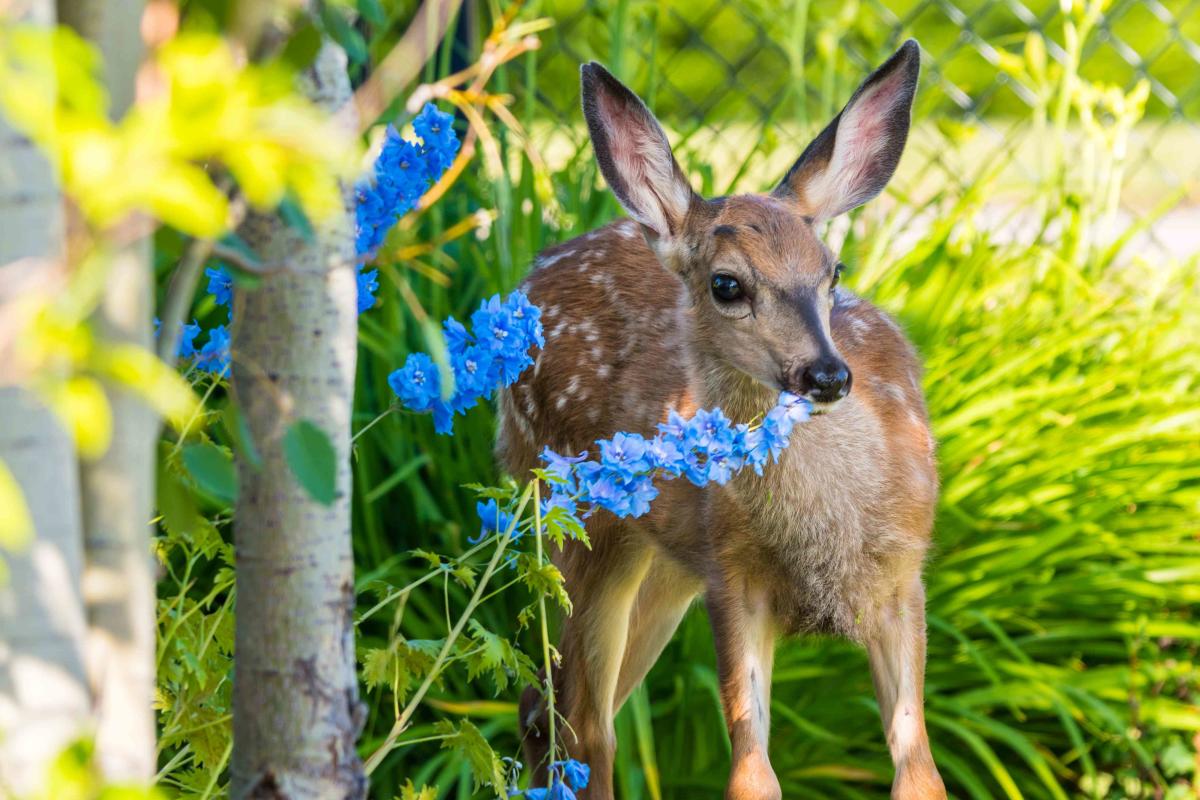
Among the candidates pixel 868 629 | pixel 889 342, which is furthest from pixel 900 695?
pixel 889 342

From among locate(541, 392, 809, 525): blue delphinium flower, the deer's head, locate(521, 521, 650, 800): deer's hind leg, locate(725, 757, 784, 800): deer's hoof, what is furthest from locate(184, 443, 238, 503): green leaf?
locate(521, 521, 650, 800): deer's hind leg

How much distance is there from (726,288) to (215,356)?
1128 millimetres

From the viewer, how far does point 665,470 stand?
1.92 metres

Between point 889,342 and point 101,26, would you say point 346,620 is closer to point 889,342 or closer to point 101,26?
point 101,26

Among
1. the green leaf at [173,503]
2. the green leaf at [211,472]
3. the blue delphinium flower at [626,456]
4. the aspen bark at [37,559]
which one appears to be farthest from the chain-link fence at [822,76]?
the aspen bark at [37,559]

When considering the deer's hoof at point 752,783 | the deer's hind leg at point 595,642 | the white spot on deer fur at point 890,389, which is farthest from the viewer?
the deer's hind leg at point 595,642

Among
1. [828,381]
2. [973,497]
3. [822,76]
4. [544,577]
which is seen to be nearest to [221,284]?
[544,577]

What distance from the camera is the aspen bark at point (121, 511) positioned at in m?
1.09

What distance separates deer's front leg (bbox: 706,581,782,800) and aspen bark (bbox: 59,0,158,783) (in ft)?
5.25

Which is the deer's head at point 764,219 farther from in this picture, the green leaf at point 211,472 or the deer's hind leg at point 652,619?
the green leaf at point 211,472

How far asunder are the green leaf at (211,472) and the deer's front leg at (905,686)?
177 cm

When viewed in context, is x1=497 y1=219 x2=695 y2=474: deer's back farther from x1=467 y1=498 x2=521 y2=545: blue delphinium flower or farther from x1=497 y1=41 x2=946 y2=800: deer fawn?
x1=467 y1=498 x2=521 y2=545: blue delphinium flower

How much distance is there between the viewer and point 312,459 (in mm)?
1155

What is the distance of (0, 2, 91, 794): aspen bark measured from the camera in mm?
1027
